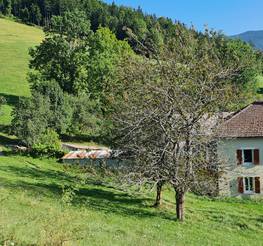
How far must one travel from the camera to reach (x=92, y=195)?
2777 cm

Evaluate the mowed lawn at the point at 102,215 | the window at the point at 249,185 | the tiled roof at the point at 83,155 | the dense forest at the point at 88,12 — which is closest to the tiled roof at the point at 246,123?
the window at the point at 249,185

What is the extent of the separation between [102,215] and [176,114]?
653 cm

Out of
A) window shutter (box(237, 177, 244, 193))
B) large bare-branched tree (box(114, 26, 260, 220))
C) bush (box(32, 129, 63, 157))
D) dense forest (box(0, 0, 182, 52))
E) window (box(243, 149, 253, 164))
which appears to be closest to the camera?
large bare-branched tree (box(114, 26, 260, 220))

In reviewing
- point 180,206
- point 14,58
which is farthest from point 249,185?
point 14,58

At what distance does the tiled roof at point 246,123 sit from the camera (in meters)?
36.5

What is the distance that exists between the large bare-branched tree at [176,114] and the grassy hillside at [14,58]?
31531mm

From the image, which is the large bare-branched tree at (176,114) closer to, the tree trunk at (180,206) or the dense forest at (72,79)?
the tree trunk at (180,206)

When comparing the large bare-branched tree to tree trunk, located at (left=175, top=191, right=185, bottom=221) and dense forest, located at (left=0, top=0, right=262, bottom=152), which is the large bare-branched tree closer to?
tree trunk, located at (left=175, top=191, right=185, bottom=221)

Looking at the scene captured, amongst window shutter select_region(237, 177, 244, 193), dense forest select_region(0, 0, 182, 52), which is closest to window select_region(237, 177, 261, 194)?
window shutter select_region(237, 177, 244, 193)

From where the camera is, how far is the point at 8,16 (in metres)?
132

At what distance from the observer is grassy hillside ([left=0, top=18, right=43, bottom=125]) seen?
2722 inches

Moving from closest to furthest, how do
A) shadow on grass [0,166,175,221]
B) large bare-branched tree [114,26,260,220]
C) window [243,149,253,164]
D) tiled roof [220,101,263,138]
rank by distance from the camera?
large bare-branched tree [114,26,260,220], shadow on grass [0,166,175,221], tiled roof [220,101,263,138], window [243,149,253,164]

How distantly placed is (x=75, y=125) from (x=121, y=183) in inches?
1126

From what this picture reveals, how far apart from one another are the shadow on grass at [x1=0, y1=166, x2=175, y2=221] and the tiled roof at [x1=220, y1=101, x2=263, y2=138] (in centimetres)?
1071
